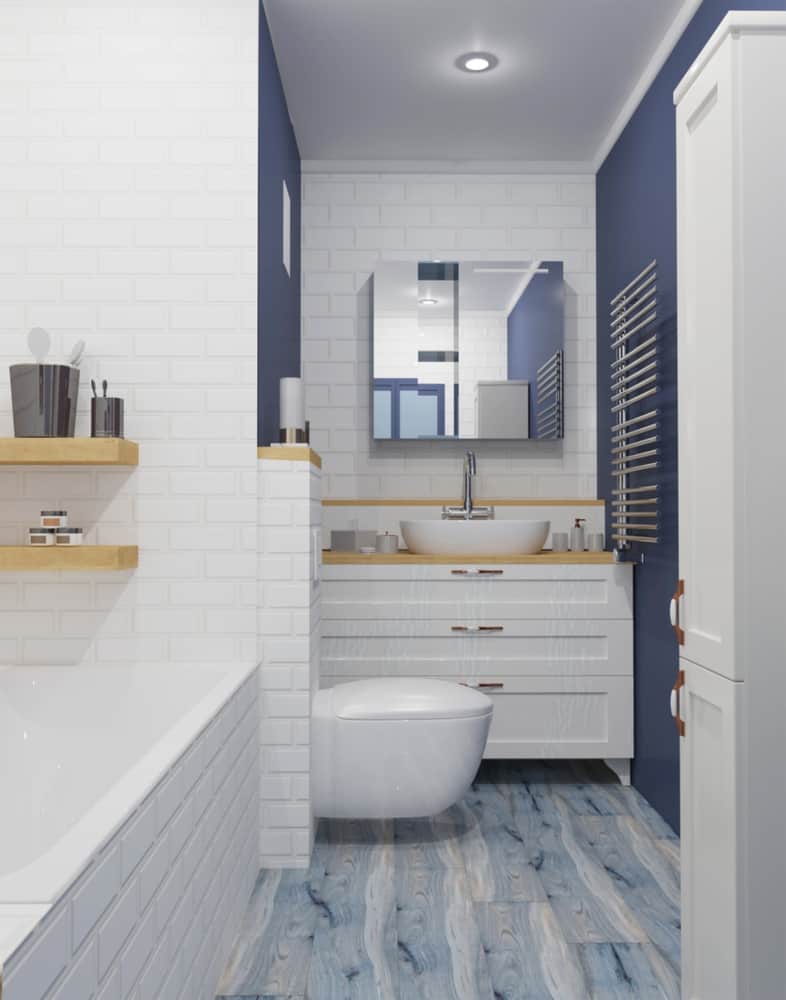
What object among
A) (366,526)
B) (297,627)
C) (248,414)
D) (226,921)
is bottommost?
(226,921)

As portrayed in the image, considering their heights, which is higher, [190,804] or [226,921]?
[190,804]

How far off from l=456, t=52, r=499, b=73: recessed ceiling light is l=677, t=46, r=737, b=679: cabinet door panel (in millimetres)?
1587

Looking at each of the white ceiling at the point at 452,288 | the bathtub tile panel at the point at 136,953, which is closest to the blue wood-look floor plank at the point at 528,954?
the bathtub tile panel at the point at 136,953

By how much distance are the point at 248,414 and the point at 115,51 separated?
Result: 1151mm

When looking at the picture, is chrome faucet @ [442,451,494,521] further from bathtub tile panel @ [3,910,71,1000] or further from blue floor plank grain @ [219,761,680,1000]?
bathtub tile panel @ [3,910,71,1000]

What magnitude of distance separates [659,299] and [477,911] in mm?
2069

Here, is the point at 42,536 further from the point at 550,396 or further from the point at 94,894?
the point at 550,396

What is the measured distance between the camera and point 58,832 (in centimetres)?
208

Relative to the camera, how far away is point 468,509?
156 inches

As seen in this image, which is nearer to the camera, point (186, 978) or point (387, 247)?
point (186, 978)

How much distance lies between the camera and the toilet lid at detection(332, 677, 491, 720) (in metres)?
2.80

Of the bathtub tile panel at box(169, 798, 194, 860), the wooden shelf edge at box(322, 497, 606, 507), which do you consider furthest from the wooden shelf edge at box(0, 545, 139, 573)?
the wooden shelf edge at box(322, 497, 606, 507)

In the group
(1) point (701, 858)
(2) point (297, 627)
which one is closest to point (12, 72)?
(2) point (297, 627)

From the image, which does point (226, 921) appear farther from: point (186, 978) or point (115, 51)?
point (115, 51)
